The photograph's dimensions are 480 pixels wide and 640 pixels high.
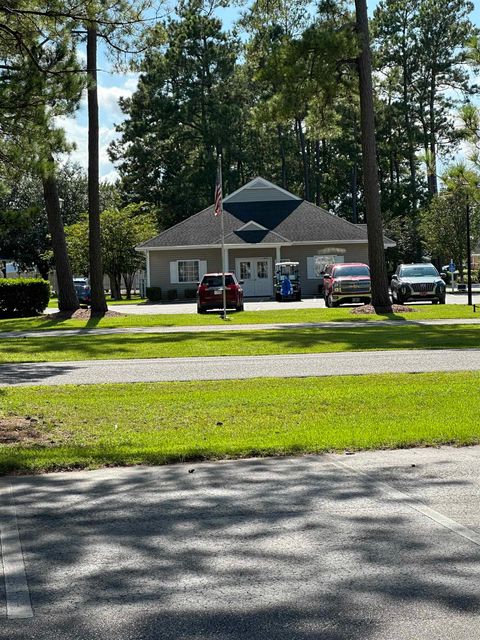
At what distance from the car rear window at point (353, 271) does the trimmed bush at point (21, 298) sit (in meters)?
12.1

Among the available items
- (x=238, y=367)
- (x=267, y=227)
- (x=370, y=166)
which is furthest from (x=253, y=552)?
(x=267, y=227)

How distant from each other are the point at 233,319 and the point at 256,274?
21897mm

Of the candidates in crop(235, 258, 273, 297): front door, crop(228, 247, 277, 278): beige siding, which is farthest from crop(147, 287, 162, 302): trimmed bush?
crop(235, 258, 273, 297): front door

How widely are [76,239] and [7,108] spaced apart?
1733 inches

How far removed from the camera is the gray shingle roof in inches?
2018

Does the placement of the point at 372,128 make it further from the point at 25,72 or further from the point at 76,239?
the point at 76,239

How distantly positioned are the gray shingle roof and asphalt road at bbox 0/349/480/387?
107ft

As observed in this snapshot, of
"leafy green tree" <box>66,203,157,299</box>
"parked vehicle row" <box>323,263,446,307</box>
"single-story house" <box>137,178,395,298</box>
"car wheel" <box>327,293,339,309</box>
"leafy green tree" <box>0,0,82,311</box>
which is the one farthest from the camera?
"leafy green tree" <box>66,203,157,299</box>

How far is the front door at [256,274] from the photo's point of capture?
51.8m

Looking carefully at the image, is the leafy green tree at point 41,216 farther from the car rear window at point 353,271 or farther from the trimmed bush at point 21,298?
the car rear window at point 353,271

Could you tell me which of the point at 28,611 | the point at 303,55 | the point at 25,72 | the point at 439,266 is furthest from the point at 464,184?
the point at 439,266

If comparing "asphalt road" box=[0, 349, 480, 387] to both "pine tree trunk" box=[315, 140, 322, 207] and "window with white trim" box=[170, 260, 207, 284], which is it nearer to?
"window with white trim" box=[170, 260, 207, 284]

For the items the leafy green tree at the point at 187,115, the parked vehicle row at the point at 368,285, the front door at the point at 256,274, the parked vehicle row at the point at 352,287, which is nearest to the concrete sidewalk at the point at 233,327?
the parked vehicle row at the point at 352,287

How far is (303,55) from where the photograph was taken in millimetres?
28938
